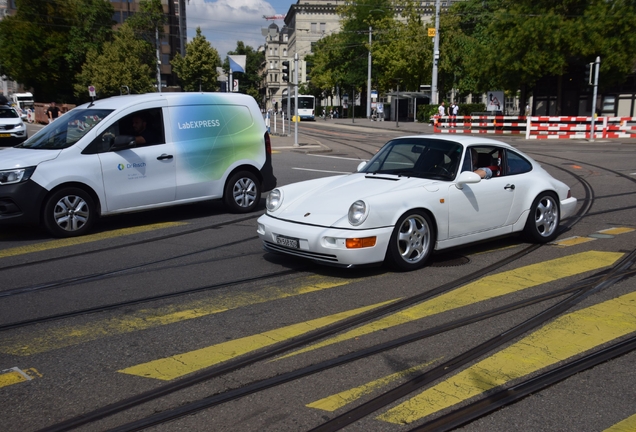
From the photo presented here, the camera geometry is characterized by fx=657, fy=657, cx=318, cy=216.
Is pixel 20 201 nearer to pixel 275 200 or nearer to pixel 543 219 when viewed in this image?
pixel 275 200

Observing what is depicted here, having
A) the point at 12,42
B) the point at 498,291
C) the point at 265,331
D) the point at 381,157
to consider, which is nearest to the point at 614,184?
the point at 381,157

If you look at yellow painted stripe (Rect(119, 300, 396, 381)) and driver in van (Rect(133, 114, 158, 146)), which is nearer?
yellow painted stripe (Rect(119, 300, 396, 381))

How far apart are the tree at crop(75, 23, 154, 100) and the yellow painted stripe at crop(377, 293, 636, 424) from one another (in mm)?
62187

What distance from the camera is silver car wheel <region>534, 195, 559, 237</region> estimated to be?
826cm

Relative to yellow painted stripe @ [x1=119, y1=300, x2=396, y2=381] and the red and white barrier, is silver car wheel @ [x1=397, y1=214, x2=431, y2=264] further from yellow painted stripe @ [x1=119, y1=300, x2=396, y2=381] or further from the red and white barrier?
the red and white barrier

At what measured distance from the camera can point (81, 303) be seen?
19.5 feet

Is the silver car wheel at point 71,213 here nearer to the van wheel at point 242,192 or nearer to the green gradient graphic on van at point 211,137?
the green gradient graphic on van at point 211,137

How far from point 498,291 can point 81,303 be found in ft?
12.7

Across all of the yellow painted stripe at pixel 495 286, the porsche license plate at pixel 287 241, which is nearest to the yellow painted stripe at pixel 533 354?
the yellow painted stripe at pixel 495 286

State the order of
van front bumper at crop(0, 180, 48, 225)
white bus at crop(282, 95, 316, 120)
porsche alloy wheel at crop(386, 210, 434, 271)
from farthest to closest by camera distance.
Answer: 1. white bus at crop(282, 95, 316, 120)
2. van front bumper at crop(0, 180, 48, 225)
3. porsche alloy wheel at crop(386, 210, 434, 271)

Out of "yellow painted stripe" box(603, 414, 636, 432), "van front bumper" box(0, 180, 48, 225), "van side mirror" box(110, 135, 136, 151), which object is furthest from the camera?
"van side mirror" box(110, 135, 136, 151)

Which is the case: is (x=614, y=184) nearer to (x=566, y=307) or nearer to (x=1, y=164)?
(x=566, y=307)

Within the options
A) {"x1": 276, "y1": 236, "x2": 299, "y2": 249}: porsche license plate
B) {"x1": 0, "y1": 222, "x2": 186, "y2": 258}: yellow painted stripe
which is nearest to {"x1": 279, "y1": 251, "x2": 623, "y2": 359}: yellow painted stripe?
{"x1": 276, "y1": 236, "x2": 299, "y2": 249}: porsche license plate

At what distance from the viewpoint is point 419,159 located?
7637 millimetres
